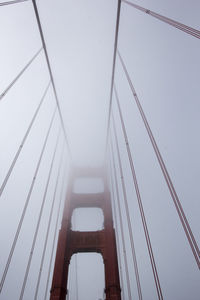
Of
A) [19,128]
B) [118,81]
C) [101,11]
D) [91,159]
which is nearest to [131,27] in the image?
[101,11]

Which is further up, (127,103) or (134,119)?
(127,103)

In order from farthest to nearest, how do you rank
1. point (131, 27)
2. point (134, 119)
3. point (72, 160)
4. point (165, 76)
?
point (72, 160) → point (134, 119) → point (131, 27) → point (165, 76)

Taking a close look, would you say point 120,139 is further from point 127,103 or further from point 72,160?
point 72,160

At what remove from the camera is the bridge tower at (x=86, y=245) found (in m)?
5.51

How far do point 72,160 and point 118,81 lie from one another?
19.3 ft

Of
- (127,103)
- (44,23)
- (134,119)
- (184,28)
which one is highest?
(44,23)

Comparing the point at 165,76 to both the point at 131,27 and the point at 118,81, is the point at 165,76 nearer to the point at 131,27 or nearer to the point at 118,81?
the point at 131,27

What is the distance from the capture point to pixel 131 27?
4.75 meters

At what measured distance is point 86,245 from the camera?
23.3ft

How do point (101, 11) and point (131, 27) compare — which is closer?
point (131, 27)

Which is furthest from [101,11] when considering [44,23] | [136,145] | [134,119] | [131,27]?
[136,145]

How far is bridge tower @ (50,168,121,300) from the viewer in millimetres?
5512

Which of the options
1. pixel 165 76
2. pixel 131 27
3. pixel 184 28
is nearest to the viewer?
pixel 184 28

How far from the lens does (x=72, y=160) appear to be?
11.3m
